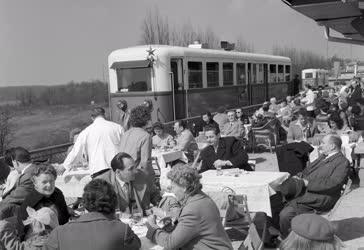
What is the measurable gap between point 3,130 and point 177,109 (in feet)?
16.4

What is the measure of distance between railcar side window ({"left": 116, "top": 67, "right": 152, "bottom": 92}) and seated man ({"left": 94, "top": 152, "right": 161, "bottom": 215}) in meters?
8.96

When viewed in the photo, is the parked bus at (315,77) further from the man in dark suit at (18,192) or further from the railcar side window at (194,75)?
the man in dark suit at (18,192)

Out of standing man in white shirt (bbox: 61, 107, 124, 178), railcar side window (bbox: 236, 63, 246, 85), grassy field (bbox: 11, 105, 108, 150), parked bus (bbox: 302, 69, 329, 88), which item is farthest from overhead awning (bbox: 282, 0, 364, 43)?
parked bus (bbox: 302, 69, 329, 88)

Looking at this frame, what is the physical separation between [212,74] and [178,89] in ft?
7.38

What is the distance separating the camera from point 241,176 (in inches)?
245

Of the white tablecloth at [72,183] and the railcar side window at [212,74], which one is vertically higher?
the railcar side window at [212,74]

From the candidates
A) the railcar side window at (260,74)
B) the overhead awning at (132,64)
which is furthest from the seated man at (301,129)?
the railcar side window at (260,74)

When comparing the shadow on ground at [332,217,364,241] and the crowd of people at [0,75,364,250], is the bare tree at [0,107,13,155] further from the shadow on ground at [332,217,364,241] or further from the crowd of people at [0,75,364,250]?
the shadow on ground at [332,217,364,241]

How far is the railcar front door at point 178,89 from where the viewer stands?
14086mm

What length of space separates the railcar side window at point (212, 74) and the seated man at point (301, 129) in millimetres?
5580

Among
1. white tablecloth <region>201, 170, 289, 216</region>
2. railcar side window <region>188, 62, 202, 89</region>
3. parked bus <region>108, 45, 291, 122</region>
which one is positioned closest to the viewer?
white tablecloth <region>201, 170, 289, 216</region>

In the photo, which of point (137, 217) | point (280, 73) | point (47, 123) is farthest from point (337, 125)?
point (280, 73)

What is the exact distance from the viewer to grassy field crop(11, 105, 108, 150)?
60.7 ft

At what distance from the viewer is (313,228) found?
2.68 m
